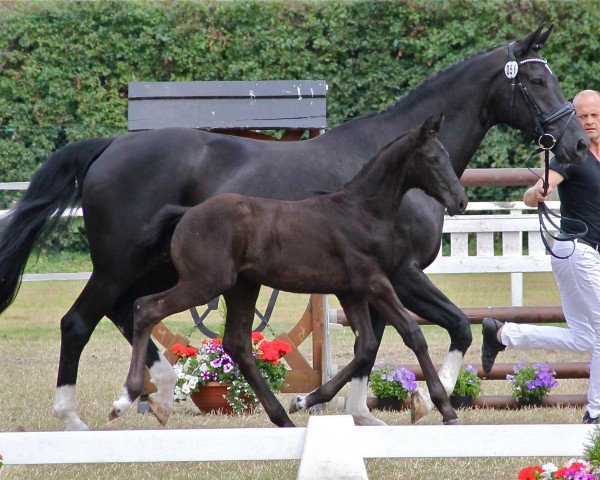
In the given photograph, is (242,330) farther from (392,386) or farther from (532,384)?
(532,384)

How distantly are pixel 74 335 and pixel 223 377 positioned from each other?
131 cm

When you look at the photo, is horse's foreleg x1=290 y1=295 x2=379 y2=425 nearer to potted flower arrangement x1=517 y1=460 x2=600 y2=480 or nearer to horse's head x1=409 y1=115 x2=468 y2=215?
horse's head x1=409 y1=115 x2=468 y2=215

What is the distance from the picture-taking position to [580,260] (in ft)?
18.7

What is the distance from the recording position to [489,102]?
19.5 ft

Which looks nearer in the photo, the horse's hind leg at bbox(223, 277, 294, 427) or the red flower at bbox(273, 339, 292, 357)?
the horse's hind leg at bbox(223, 277, 294, 427)

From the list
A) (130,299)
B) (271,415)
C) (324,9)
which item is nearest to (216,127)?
(130,299)

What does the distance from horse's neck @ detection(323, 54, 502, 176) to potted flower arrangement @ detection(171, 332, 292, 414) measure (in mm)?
1767

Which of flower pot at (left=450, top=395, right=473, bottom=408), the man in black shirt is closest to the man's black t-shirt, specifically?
the man in black shirt

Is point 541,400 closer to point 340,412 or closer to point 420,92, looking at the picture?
point 340,412

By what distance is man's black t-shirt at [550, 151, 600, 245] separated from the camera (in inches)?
227

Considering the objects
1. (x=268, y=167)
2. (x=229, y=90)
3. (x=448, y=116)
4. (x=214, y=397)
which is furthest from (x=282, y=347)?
(x=448, y=116)

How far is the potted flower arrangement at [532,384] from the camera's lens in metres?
7.07

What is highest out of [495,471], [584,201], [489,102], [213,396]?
[489,102]

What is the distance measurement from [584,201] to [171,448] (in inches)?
119
